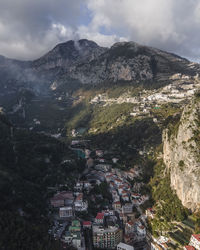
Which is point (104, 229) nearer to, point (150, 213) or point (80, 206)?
point (80, 206)

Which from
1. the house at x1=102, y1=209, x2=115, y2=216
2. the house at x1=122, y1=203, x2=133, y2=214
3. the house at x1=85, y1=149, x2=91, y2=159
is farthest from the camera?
the house at x1=85, y1=149, x2=91, y2=159

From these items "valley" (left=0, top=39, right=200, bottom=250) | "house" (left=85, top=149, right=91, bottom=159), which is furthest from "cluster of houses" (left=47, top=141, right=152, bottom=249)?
"house" (left=85, top=149, right=91, bottom=159)

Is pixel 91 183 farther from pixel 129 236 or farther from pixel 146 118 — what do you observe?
pixel 146 118

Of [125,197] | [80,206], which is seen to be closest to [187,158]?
[125,197]

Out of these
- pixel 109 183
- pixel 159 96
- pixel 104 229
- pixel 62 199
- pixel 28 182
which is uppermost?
pixel 159 96

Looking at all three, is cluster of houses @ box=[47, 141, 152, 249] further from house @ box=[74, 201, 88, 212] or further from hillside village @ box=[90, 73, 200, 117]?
hillside village @ box=[90, 73, 200, 117]

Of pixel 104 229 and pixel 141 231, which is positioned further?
pixel 141 231
